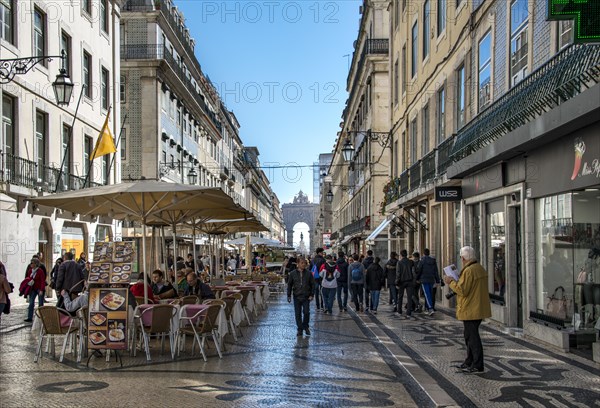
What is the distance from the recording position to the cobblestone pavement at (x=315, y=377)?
7.78 m

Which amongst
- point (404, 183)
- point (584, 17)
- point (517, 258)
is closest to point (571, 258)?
point (517, 258)

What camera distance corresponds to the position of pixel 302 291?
46.6 feet

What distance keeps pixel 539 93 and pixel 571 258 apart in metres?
2.88

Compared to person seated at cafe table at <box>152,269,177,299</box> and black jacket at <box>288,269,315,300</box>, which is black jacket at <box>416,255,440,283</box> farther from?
person seated at cafe table at <box>152,269,177,299</box>

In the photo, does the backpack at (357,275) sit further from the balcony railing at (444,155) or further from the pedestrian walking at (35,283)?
the pedestrian walking at (35,283)

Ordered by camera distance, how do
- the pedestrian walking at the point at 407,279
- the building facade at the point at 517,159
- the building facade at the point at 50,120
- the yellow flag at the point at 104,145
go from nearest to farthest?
the building facade at the point at 517,159, the pedestrian walking at the point at 407,279, the building facade at the point at 50,120, the yellow flag at the point at 104,145

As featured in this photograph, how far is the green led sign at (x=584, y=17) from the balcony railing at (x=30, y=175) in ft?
57.3

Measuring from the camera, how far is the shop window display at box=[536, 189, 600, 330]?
37.3ft

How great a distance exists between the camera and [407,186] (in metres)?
27.7

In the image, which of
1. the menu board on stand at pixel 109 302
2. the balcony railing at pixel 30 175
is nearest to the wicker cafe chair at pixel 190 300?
the menu board on stand at pixel 109 302

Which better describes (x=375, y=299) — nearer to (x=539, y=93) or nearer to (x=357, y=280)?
(x=357, y=280)

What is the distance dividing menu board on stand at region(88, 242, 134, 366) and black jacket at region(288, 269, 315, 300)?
4.25m

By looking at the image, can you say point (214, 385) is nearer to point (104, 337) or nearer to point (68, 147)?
point (104, 337)

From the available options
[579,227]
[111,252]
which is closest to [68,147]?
[111,252]
